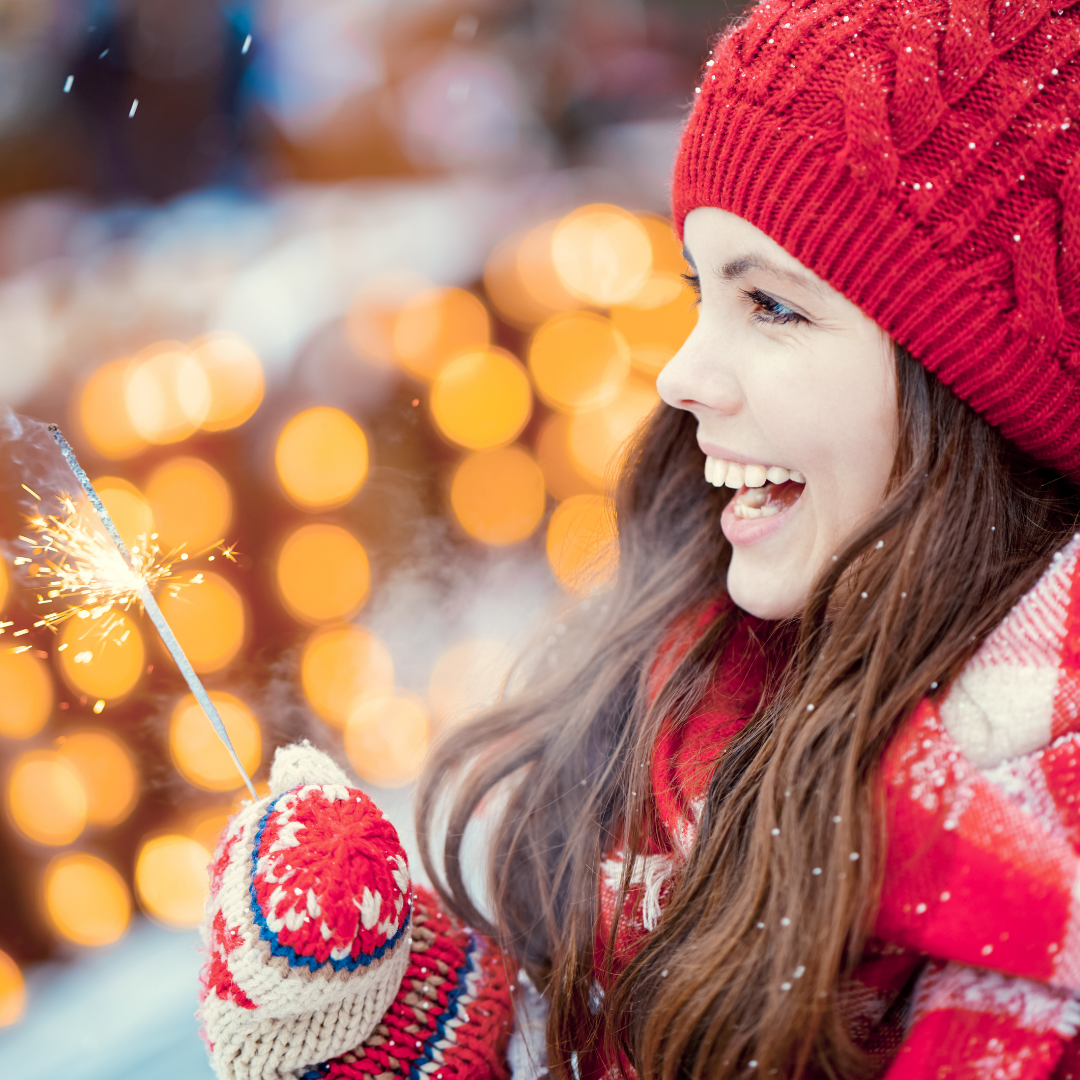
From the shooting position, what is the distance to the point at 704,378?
2.83 ft

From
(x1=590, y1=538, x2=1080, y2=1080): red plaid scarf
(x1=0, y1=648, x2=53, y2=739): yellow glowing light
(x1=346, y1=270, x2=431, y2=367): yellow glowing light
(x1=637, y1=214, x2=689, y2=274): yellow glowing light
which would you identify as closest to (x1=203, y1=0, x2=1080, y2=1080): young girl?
(x1=590, y1=538, x2=1080, y2=1080): red plaid scarf

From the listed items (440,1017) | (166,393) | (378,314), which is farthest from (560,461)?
(440,1017)

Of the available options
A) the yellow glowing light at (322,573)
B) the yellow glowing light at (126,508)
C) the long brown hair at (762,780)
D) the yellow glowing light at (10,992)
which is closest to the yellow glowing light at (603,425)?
the yellow glowing light at (322,573)

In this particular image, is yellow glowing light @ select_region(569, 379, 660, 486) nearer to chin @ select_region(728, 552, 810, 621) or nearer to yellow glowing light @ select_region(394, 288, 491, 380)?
yellow glowing light @ select_region(394, 288, 491, 380)

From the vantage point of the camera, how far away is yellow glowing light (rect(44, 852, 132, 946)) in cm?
106

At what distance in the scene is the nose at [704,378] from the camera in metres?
0.86

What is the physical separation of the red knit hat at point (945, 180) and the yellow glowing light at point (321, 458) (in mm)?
770

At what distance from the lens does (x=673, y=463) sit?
1144mm

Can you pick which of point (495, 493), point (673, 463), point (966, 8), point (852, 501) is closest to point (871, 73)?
point (966, 8)

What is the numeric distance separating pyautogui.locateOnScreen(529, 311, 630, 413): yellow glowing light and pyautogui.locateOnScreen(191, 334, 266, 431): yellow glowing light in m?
0.67

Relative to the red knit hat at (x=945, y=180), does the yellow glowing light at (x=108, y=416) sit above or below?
below

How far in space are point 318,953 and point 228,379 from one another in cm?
88

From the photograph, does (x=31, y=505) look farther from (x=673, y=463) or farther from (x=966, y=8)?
(x=966, y=8)

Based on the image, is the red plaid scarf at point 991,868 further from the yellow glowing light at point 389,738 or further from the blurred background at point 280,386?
the yellow glowing light at point 389,738
